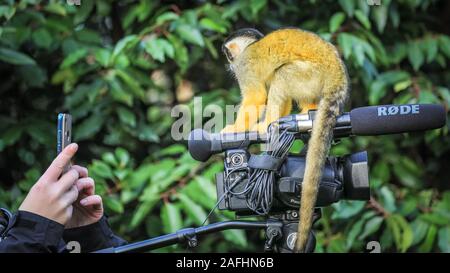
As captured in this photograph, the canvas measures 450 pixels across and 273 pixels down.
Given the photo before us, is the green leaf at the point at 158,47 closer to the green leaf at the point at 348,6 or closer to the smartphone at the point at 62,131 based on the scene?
the green leaf at the point at 348,6

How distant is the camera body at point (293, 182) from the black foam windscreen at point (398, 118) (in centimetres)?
7

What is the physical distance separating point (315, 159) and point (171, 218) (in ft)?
3.24

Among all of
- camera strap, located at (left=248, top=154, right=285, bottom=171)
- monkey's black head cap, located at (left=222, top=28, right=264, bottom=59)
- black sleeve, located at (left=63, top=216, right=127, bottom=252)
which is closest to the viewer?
camera strap, located at (left=248, top=154, right=285, bottom=171)

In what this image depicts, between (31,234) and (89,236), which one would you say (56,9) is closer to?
(89,236)

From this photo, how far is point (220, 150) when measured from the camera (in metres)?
Result: 1.31

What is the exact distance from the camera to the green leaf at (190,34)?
2307 millimetres

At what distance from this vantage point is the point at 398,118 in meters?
1.24

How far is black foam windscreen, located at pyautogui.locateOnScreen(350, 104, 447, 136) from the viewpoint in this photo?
123 centimetres

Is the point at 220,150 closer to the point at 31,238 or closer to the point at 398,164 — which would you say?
the point at 31,238

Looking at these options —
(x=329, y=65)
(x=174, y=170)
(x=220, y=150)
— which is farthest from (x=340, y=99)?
(x=174, y=170)

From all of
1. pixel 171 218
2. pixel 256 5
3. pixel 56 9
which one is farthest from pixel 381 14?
pixel 56 9

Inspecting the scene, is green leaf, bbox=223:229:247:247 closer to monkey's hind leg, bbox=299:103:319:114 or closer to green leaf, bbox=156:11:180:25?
monkey's hind leg, bbox=299:103:319:114

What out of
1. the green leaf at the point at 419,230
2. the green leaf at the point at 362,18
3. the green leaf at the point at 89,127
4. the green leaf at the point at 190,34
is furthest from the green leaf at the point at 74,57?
the green leaf at the point at 419,230

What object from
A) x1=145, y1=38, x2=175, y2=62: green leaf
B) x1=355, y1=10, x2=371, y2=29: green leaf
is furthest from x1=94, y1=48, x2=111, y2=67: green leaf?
x1=355, y1=10, x2=371, y2=29: green leaf
